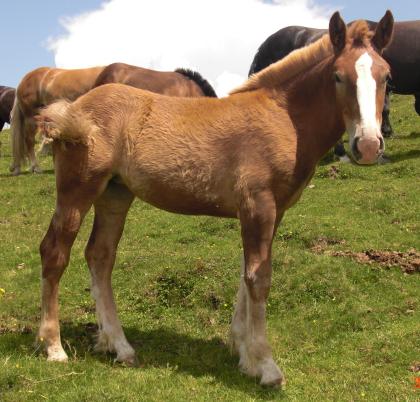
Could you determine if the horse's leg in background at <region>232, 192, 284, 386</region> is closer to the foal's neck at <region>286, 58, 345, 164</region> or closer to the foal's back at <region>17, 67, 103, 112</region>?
the foal's neck at <region>286, 58, 345, 164</region>

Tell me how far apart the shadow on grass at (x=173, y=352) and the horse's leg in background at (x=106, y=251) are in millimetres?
308

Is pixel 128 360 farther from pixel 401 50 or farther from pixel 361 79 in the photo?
pixel 401 50

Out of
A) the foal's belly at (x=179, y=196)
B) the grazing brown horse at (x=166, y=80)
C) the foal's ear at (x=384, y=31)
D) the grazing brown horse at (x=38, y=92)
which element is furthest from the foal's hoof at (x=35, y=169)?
the foal's ear at (x=384, y=31)

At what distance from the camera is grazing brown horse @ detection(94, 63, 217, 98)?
13.3m

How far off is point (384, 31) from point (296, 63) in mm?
841

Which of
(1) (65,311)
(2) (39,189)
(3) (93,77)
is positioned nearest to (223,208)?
(1) (65,311)

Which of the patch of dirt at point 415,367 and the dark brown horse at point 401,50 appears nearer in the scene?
the patch of dirt at point 415,367

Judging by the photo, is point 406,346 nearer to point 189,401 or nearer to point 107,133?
point 189,401

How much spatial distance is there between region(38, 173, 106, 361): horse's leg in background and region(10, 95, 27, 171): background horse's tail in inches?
372

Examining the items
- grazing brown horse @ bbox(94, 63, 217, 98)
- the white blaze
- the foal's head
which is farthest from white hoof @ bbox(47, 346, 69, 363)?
grazing brown horse @ bbox(94, 63, 217, 98)

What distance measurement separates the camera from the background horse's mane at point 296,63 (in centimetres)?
505

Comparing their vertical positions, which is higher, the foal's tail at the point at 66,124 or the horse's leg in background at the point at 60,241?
the foal's tail at the point at 66,124

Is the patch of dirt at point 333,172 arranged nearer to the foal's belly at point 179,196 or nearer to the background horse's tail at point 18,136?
the background horse's tail at point 18,136

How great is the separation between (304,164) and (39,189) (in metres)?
9.79
